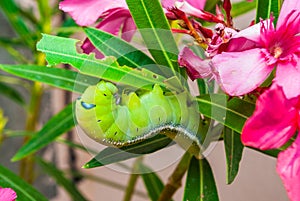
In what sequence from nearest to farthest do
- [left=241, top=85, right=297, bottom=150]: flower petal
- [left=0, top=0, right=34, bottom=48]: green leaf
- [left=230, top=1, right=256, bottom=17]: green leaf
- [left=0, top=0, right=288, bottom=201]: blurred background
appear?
[left=241, top=85, right=297, bottom=150]: flower petal → [left=230, top=1, right=256, bottom=17]: green leaf → [left=0, top=0, right=34, bottom=48]: green leaf → [left=0, top=0, right=288, bottom=201]: blurred background

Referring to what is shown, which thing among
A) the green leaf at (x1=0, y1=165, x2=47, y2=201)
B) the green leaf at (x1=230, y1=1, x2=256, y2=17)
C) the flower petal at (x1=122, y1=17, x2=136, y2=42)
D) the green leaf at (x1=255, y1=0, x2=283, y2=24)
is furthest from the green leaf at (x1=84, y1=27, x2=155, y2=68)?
the green leaf at (x1=230, y1=1, x2=256, y2=17)

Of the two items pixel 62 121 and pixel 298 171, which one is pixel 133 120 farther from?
pixel 62 121

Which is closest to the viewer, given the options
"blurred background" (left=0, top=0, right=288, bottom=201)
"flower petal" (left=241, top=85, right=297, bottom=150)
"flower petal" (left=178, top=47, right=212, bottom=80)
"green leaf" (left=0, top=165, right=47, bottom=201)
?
"flower petal" (left=241, top=85, right=297, bottom=150)

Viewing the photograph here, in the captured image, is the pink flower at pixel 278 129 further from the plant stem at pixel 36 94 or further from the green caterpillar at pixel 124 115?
the plant stem at pixel 36 94

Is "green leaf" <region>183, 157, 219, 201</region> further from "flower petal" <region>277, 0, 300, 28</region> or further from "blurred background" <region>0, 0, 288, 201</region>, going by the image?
"blurred background" <region>0, 0, 288, 201</region>

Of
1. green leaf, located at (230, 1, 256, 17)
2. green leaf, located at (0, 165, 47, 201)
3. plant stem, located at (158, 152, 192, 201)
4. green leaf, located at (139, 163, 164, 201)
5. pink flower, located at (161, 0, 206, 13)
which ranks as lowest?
green leaf, located at (139, 163, 164, 201)

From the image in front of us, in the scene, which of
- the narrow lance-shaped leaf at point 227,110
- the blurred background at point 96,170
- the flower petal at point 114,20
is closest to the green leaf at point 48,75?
the flower petal at point 114,20
